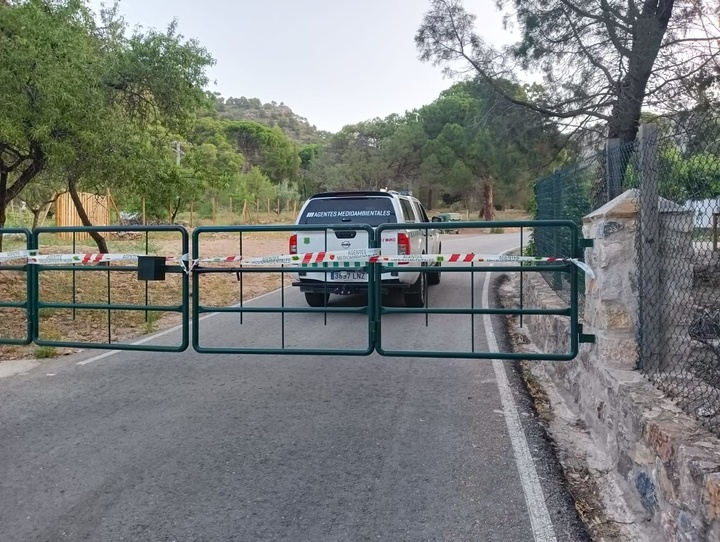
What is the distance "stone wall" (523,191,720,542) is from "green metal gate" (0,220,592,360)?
0.33 m

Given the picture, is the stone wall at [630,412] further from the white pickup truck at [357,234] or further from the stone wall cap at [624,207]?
the white pickup truck at [357,234]

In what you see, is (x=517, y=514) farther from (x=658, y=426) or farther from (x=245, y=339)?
(x=245, y=339)

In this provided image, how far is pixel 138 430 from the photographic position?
5.40m

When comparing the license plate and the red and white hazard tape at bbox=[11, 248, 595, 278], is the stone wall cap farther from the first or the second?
the license plate

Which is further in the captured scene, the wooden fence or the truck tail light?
the wooden fence

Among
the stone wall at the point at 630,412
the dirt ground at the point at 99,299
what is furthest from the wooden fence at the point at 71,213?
the stone wall at the point at 630,412

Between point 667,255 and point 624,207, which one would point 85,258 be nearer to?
point 624,207

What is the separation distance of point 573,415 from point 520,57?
11.6m

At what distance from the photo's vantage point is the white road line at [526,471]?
3.76 m

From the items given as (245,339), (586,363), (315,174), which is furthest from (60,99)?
(315,174)

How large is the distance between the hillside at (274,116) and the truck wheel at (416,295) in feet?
458

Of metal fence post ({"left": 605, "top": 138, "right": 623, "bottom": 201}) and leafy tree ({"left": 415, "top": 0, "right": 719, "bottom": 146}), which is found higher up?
leafy tree ({"left": 415, "top": 0, "right": 719, "bottom": 146})

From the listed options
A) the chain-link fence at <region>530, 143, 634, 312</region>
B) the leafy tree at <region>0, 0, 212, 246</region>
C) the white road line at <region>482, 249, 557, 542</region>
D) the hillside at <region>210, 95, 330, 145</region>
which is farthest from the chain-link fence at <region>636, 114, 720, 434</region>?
the hillside at <region>210, 95, 330, 145</region>

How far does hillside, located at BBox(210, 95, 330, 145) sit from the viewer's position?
152 m
